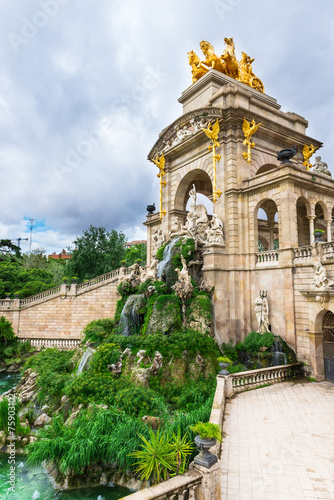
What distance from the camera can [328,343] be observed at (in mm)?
11938

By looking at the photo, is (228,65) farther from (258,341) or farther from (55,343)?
(55,343)

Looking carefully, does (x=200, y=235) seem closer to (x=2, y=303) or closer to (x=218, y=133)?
(x=218, y=133)

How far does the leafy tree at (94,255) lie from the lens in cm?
3278

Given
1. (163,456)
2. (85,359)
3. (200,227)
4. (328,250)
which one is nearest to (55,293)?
(85,359)

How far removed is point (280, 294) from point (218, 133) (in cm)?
Result: 943

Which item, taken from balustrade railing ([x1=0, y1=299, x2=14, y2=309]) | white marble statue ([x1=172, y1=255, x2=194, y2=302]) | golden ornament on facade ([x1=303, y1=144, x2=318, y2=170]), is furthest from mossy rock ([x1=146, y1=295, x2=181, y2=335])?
balustrade railing ([x1=0, y1=299, x2=14, y2=309])

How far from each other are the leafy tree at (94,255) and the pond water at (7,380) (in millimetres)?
13595

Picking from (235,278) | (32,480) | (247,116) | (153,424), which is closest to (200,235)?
(235,278)

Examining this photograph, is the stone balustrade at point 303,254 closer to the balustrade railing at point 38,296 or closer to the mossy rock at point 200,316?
the mossy rock at point 200,316

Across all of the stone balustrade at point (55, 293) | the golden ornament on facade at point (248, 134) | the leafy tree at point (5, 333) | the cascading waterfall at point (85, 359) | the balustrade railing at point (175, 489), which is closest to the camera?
the balustrade railing at point (175, 489)

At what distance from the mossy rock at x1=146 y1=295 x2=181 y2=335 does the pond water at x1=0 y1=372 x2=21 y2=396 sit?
10.0 m

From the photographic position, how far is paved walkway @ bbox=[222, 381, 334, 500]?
549 cm

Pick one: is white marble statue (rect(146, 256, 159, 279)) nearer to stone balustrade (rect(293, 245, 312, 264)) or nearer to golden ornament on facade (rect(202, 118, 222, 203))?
golden ornament on facade (rect(202, 118, 222, 203))

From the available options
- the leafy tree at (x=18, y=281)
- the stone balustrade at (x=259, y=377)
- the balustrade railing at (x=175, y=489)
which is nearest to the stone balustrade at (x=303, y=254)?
the stone balustrade at (x=259, y=377)
